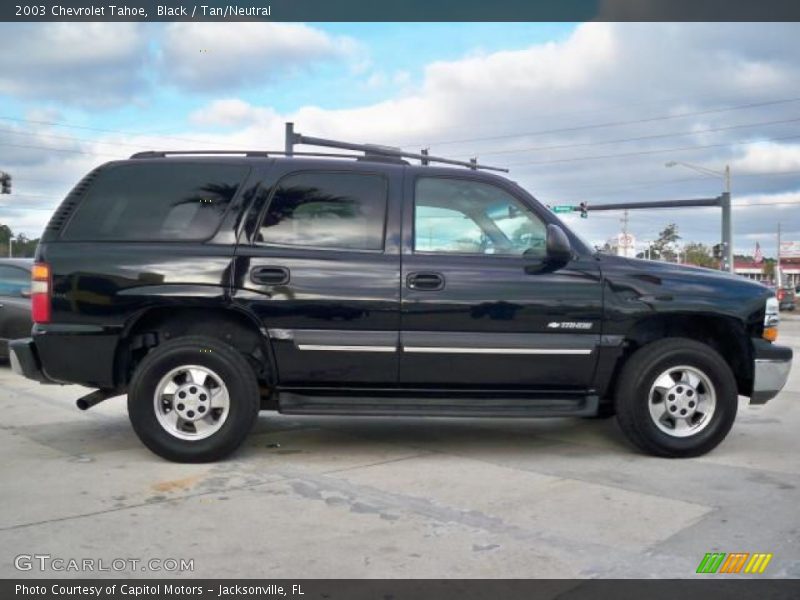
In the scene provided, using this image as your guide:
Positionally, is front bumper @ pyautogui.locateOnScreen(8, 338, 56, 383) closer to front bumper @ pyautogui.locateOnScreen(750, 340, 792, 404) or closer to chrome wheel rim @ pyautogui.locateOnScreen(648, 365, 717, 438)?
chrome wheel rim @ pyautogui.locateOnScreen(648, 365, 717, 438)

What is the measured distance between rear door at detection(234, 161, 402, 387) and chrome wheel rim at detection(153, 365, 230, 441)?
42 cm

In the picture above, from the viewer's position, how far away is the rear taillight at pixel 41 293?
518 cm

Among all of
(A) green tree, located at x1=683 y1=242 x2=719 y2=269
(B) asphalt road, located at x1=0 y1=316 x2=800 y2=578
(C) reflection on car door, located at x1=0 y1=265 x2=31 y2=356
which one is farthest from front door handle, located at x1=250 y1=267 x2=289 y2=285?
(A) green tree, located at x1=683 y1=242 x2=719 y2=269

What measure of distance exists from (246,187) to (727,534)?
142 inches

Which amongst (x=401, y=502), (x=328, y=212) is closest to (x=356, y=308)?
(x=328, y=212)

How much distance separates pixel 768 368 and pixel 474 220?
225cm

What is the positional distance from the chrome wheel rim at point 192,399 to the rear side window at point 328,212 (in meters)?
0.99

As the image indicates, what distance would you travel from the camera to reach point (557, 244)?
514cm

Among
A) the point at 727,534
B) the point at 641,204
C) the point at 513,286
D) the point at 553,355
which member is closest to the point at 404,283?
the point at 513,286

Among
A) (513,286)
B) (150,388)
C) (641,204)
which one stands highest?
(641,204)

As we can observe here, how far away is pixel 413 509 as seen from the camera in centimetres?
437

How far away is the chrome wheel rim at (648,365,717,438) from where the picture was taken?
538 cm

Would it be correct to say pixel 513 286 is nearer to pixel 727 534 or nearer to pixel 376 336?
pixel 376 336

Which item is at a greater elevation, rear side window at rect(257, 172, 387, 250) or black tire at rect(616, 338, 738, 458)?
rear side window at rect(257, 172, 387, 250)
